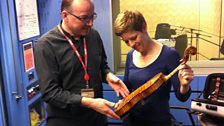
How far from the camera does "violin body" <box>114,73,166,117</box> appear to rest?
137 centimetres

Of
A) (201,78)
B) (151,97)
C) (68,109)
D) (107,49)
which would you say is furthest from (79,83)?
(201,78)

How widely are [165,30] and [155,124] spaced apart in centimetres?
181

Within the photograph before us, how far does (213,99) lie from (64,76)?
880 mm

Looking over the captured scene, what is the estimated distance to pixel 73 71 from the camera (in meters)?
1.61

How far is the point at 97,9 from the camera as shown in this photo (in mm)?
3020

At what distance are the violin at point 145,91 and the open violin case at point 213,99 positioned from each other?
10.8 inches

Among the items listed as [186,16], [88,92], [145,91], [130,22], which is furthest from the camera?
[186,16]

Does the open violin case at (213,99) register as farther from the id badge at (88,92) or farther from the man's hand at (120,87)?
the id badge at (88,92)

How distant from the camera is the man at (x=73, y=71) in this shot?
1.50 m

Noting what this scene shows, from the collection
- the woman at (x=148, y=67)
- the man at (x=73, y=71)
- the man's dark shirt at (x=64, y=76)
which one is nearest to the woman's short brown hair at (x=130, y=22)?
the woman at (x=148, y=67)

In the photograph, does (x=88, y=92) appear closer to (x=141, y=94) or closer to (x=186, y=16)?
(x=141, y=94)

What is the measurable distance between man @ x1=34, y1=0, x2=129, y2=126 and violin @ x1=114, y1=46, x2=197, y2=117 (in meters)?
0.06

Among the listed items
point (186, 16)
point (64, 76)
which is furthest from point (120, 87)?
point (186, 16)

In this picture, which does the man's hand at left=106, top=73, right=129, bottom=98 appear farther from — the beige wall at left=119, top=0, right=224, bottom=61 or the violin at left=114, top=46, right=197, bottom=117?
the beige wall at left=119, top=0, right=224, bottom=61
